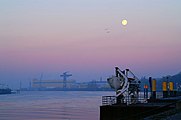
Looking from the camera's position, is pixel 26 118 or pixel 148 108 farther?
pixel 26 118

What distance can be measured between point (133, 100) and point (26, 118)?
129 ft

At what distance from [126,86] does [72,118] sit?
112ft

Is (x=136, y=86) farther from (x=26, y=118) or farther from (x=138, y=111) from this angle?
(x=26, y=118)

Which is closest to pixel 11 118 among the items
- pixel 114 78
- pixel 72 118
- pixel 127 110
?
pixel 72 118

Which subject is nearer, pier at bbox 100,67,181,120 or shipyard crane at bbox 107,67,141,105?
pier at bbox 100,67,181,120

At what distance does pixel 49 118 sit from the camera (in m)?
72.6

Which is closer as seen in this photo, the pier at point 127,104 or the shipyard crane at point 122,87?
the pier at point 127,104

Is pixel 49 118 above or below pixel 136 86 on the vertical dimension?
below

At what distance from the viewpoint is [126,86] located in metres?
41.3

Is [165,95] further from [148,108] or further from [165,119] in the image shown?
[165,119]

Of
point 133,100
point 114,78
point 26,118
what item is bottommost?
point 26,118

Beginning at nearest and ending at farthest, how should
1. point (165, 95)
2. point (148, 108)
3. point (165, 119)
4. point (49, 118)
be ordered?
point (165, 119) < point (148, 108) < point (165, 95) < point (49, 118)

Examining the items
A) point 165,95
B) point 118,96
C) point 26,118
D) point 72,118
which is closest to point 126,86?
point 118,96

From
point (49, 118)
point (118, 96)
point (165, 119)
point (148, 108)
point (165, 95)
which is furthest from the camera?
point (49, 118)
